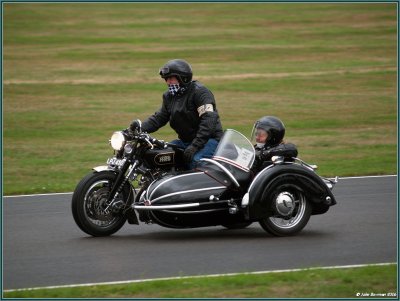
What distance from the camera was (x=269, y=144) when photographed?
1028 cm

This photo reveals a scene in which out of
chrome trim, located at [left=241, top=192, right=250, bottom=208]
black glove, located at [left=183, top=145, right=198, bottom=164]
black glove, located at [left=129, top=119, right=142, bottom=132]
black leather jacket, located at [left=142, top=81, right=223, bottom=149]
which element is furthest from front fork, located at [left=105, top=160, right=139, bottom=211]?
chrome trim, located at [left=241, top=192, right=250, bottom=208]

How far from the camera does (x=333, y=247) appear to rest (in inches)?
370

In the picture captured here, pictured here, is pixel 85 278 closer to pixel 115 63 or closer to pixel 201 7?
pixel 115 63

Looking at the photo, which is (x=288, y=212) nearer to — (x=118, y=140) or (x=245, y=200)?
(x=245, y=200)

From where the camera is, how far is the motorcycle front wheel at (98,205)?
9795mm

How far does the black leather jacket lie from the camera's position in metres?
10.2

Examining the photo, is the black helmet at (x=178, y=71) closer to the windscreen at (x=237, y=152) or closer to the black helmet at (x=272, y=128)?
the windscreen at (x=237, y=152)

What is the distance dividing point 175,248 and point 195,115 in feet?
5.58

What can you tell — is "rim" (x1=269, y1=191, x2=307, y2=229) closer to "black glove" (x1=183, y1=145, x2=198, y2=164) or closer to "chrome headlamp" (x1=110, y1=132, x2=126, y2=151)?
"black glove" (x1=183, y1=145, x2=198, y2=164)

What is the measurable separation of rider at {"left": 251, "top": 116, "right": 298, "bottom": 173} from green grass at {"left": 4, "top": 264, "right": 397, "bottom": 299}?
7.14 ft

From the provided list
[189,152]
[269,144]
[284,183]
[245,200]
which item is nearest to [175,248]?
[245,200]

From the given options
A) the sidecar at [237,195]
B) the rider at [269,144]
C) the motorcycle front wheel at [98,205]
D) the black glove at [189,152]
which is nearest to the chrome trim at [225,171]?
the sidecar at [237,195]

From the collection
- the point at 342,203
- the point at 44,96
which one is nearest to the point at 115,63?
the point at 44,96

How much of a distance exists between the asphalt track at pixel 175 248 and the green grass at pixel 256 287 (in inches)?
16.1
